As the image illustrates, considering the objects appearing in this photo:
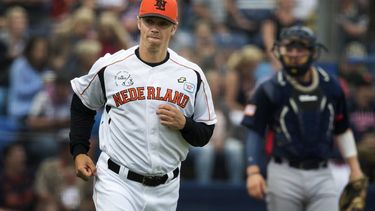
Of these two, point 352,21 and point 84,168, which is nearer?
point 84,168

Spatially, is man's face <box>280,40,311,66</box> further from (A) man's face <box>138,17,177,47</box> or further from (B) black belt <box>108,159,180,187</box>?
(B) black belt <box>108,159,180,187</box>

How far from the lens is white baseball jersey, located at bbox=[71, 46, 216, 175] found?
5602 millimetres

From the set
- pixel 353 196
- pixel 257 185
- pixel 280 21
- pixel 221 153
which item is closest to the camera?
pixel 257 185

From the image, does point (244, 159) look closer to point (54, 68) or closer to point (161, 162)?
point (54, 68)

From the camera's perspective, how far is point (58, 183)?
33.4ft

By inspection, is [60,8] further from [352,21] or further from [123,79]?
[123,79]

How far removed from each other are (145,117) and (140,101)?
0.10 m

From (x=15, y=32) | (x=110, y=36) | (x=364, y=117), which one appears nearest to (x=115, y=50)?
(x=110, y=36)

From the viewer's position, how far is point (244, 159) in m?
10.2

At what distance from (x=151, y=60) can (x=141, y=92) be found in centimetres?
22

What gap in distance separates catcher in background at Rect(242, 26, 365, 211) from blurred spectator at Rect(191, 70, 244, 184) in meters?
2.85

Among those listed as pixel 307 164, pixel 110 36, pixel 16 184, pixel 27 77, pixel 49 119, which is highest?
pixel 307 164

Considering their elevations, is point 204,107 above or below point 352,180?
above

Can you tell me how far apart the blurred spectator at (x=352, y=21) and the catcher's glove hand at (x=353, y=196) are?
177 inches
